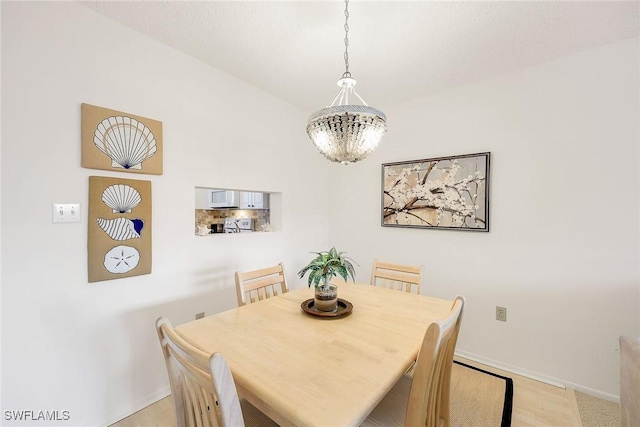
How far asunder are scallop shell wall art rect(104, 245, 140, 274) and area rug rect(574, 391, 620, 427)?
9.50 ft

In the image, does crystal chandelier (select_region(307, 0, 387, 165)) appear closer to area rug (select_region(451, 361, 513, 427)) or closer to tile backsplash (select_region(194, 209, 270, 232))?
tile backsplash (select_region(194, 209, 270, 232))

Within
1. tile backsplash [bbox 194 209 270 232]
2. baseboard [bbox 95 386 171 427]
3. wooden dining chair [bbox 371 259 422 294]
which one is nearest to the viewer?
baseboard [bbox 95 386 171 427]

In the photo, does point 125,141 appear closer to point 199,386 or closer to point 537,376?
point 199,386

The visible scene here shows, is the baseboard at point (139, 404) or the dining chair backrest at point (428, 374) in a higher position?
the dining chair backrest at point (428, 374)

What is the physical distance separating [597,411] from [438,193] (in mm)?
1751

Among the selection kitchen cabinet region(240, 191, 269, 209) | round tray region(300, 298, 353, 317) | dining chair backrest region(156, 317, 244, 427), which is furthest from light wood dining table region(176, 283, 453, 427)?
kitchen cabinet region(240, 191, 269, 209)

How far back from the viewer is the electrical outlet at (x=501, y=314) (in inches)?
84.8

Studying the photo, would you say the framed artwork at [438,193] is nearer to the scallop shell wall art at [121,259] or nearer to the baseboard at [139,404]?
the scallop shell wall art at [121,259]

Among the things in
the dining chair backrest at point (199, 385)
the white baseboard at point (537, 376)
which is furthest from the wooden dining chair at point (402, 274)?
the dining chair backrest at point (199, 385)

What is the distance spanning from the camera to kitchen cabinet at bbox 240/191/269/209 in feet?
9.21

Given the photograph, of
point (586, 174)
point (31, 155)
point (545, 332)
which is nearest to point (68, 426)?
point (31, 155)

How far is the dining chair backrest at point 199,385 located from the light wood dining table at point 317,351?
0.43 feet

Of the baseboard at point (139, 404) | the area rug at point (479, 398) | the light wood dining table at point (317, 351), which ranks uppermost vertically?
the light wood dining table at point (317, 351)

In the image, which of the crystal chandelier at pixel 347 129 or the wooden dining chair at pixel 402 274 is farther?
the wooden dining chair at pixel 402 274
